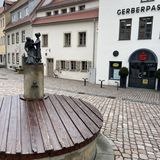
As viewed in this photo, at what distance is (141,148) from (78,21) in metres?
16.6

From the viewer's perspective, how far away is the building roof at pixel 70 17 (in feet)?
63.1

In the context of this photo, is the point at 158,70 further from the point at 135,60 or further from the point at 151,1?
the point at 151,1

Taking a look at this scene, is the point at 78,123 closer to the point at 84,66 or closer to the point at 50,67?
the point at 84,66

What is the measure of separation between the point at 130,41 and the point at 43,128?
13.9 m

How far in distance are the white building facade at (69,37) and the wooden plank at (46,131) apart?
13854 mm

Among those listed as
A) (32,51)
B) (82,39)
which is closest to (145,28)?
(82,39)

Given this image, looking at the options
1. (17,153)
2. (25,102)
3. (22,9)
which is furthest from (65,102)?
(22,9)

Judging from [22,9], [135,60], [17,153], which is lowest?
[17,153]

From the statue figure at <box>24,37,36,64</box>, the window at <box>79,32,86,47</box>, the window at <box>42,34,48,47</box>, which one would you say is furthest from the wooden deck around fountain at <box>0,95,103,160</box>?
the window at <box>42,34,48,47</box>

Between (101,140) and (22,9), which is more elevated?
(22,9)

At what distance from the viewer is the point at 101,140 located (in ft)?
17.0

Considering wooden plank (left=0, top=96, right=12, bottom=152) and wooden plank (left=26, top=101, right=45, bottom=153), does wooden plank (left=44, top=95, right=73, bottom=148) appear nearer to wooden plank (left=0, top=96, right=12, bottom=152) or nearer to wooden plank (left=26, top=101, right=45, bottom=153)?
wooden plank (left=26, top=101, right=45, bottom=153)

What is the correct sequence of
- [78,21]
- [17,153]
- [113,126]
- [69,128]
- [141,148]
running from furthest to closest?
[78,21], [113,126], [141,148], [69,128], [17,153]

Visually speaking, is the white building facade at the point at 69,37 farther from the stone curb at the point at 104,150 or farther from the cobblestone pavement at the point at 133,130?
the stone curb at the point at 104,150
